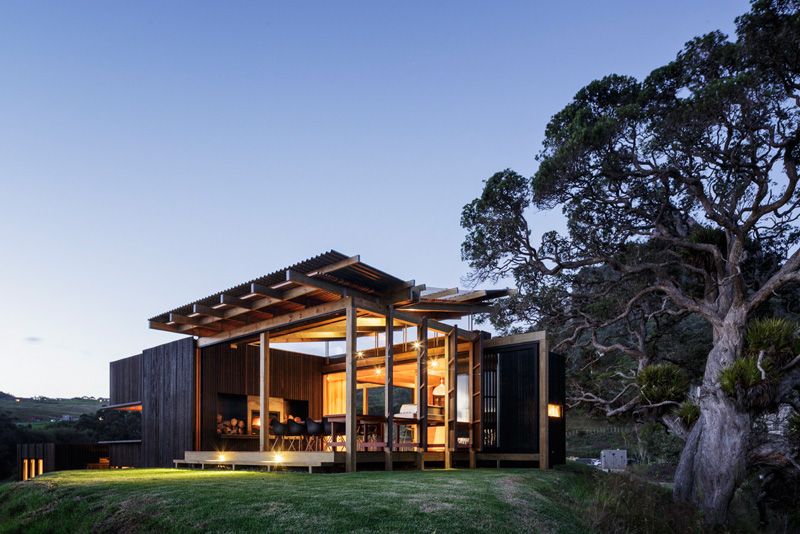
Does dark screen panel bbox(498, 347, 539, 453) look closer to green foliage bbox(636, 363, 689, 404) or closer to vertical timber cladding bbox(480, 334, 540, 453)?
vertical timber cladding bbox(480, 334, 540, 453)

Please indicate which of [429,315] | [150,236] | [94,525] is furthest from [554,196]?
[150,236]

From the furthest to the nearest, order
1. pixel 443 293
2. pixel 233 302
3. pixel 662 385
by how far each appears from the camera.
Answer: pixel 662 385 < pixel 443 293 < pixel 233 302

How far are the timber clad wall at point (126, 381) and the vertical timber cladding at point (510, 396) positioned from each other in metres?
10.5

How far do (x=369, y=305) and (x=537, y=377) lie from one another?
4243 millimetres

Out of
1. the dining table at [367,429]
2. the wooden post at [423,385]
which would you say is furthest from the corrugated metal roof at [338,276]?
the dining table at [367,429]

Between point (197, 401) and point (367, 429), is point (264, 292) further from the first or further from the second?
point (197, 401)

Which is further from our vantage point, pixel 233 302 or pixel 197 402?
pixel 197 402

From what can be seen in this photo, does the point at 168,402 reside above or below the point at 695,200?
below

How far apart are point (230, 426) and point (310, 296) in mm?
5247

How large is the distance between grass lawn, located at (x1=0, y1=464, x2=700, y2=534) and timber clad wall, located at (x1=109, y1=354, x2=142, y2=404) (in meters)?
9.76

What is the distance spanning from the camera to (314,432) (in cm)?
1195

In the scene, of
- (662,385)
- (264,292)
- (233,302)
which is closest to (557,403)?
(662,385)

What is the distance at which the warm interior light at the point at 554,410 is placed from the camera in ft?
42.3

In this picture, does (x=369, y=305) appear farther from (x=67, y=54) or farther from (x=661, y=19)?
(x=661, y=19)
